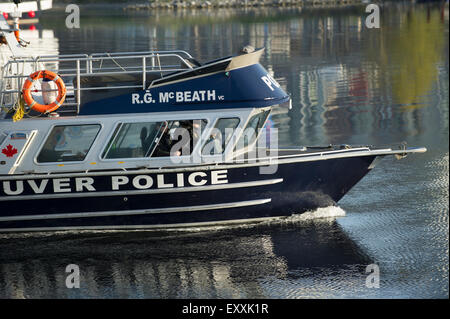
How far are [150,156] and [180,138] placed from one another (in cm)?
62

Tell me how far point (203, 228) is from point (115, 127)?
2.44 meters

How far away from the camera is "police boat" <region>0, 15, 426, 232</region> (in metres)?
12.6

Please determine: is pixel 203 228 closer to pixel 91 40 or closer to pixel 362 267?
pixel 362 267

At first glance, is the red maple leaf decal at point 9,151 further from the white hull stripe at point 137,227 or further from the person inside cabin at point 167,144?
the person inside cabin at point 167,144

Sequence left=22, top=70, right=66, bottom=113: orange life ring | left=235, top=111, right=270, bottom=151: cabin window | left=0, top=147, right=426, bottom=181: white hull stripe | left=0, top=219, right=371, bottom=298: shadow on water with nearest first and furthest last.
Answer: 1. left=0, top=219, right=371, bottom=298: shadow on water
2. left=0, top=147, right=426, bottom=181: white hull stripe
3. left=22, top=70, right=66, bottom=113: orange life ring
4. left=235, top=111, right=270, bottom=151: cabin window

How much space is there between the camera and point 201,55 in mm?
36250

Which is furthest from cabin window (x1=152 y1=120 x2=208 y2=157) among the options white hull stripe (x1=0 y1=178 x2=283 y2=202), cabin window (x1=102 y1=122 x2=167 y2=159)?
white hull stripe (x1=0 y1=178 x2=283 y2=202)

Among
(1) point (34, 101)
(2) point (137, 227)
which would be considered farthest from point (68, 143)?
(2) point (137, 227)

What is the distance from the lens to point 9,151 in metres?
12.7

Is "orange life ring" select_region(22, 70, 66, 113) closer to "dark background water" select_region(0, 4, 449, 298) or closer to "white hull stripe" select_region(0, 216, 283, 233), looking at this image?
"white hull stripe" select_region(0, 216, 283, 233)

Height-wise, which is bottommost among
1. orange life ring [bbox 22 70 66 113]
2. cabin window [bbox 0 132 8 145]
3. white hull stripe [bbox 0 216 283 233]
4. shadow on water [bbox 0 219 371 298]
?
shadow on water [bbox 0 219 371 298]

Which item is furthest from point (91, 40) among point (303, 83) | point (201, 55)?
point (303, 83)

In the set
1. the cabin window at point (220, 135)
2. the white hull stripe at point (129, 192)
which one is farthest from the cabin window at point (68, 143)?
the cabin window at point (220, 135)

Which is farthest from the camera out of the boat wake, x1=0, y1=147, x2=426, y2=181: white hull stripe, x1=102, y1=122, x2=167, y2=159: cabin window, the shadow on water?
the boat wake
